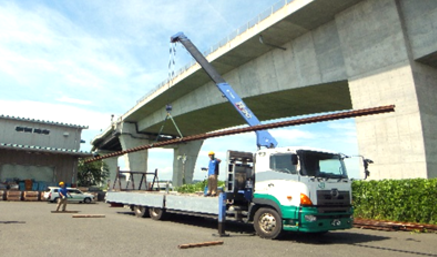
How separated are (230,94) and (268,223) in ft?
33.9

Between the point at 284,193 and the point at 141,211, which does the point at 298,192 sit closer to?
the point at 284,193

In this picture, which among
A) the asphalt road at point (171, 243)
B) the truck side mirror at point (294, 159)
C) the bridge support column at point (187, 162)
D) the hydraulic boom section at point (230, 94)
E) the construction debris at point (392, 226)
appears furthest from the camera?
the bridge support column at point (187, 162)

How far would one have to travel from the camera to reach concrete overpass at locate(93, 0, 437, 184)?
590 inches

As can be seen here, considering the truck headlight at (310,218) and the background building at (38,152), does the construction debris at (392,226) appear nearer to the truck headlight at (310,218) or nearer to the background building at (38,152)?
the truck headlight at (310,218)

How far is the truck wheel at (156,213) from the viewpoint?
45.9 feet

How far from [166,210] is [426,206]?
1029 centimetres

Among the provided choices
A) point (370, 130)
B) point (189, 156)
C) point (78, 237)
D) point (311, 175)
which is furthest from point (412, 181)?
point (189, 156)

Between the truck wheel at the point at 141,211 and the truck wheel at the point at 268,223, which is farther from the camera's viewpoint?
the truck wheel at the point at 141,211

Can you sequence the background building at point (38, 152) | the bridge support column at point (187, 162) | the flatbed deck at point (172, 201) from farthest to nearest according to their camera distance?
1. the bridge support column at point (187, 162)
2. the background building at point (38, 152)
3. the flatbed deck at point (172, 201)

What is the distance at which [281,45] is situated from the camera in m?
21.6

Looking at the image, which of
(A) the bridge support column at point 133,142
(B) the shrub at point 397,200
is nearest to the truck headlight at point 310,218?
(B) the shrub at point 397,200

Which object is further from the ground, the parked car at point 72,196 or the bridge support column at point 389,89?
the bridge support column at point 389,89

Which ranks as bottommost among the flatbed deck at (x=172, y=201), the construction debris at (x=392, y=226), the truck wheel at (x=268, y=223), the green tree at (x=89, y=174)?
the construction debris at (x=392, y=226)

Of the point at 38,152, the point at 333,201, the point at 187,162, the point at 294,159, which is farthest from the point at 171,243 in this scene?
the point at 187,162
